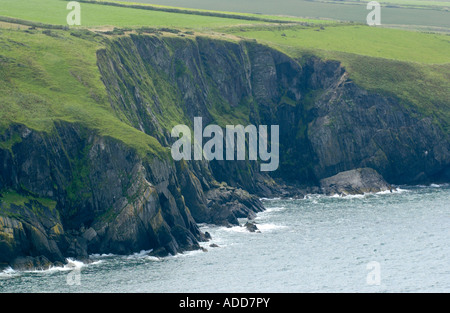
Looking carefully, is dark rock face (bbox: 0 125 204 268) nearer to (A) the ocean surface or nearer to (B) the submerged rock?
(A) the ocean surface

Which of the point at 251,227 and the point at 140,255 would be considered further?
the point at 251,227

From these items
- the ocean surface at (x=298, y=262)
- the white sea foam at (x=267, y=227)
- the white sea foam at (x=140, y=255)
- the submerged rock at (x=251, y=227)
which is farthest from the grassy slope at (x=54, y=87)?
the ocean surface at (x=298, y=262)

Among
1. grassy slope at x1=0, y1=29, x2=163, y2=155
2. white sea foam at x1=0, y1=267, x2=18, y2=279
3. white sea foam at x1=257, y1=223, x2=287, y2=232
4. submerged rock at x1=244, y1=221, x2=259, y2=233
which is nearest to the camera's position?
white sea foam at x1=0, y1=267, x2=18, y2=279

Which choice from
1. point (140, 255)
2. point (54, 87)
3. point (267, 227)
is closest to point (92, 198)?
point (140, 255)

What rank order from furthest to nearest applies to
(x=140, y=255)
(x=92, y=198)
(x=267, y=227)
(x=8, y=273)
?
1. (x=267, y=227)
2. (x=92, y=198)
3. (x=140, y=255)
4. (x=8, y=273)

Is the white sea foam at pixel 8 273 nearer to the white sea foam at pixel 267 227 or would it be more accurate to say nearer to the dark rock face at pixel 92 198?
the dark rock face at pixel 92 198

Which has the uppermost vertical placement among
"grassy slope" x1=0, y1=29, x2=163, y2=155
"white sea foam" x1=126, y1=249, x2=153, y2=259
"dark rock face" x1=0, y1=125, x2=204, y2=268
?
"grassy slope" x1=0, y1=29, x2=163, y2=155

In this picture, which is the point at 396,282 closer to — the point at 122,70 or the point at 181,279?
the point at 181,279

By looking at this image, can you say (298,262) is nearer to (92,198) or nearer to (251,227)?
(251,227)

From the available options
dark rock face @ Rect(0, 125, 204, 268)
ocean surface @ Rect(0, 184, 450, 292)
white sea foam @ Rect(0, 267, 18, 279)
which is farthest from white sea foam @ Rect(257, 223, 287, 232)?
white sea foam @ Rect(0, 267, 18, 279)
